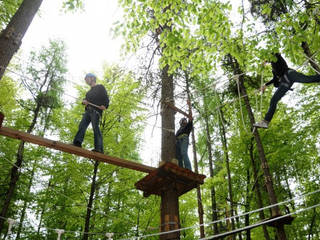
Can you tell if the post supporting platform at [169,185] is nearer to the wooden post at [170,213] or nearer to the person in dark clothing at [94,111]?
the wooden post at [170,213]

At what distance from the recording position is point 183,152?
18.4 feet

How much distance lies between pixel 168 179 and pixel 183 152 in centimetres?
123

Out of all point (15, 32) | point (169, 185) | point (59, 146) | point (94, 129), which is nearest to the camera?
point (15, 32)

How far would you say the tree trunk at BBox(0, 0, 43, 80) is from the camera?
356cm

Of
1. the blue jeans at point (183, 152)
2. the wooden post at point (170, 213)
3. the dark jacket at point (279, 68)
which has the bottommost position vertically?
the wooden post at point (170, 213)

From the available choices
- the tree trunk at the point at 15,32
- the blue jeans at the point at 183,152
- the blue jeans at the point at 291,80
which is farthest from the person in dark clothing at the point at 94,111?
the blue jeans at the point at 291,80

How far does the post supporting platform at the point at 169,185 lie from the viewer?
430cm

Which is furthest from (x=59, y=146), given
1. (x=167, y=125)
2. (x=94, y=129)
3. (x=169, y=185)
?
(x=167, y=125)

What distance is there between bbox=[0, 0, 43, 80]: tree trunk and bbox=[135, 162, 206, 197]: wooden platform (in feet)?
9.30

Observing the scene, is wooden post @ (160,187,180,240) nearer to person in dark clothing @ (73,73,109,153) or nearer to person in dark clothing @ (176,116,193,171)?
person in dark clothing @ (176,116,193,171)

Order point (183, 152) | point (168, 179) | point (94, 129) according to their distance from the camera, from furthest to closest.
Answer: point (183, 152) < point (94, 129) < point (168, 179)

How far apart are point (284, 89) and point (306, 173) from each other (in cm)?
904

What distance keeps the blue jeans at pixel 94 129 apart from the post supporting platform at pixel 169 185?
3.60 feet

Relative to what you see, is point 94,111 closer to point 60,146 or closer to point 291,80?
point 60,146
